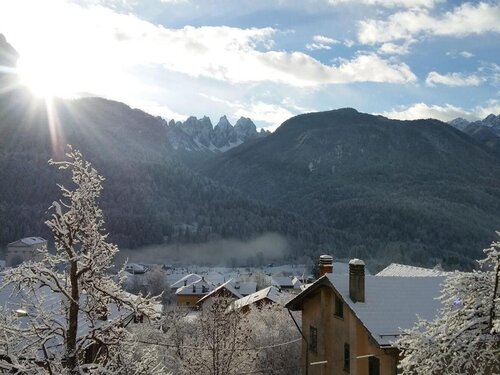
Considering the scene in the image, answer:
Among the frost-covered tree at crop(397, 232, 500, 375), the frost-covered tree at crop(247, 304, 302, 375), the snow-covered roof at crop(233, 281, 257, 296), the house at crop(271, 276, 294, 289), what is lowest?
the house at crop(271, 276, 294, 289)

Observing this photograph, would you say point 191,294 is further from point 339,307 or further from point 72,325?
point 72,325

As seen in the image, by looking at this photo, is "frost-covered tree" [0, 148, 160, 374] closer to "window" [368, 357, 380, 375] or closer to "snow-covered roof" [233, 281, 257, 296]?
"window" [368, 357, 380, 375]

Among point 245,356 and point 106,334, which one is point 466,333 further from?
point 245,356

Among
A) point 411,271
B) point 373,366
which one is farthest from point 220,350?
point 411,271

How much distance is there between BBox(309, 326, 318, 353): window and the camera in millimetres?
26272

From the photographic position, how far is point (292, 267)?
18088 cm

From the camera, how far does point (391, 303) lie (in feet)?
70.9

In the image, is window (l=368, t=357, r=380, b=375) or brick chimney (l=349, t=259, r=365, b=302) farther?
brick chimney (l=349, t=259, r=365, b=302)

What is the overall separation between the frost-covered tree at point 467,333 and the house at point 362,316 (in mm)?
11086

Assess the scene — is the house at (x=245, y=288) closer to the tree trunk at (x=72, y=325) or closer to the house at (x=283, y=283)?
the house at (x=283, y=283)

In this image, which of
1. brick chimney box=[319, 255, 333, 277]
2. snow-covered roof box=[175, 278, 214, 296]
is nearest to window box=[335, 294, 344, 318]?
brick chimney box=[319, 255, 333, 277]

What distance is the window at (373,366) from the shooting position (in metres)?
20.3

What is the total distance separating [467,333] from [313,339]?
19.3 m

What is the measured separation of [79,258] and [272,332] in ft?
103
